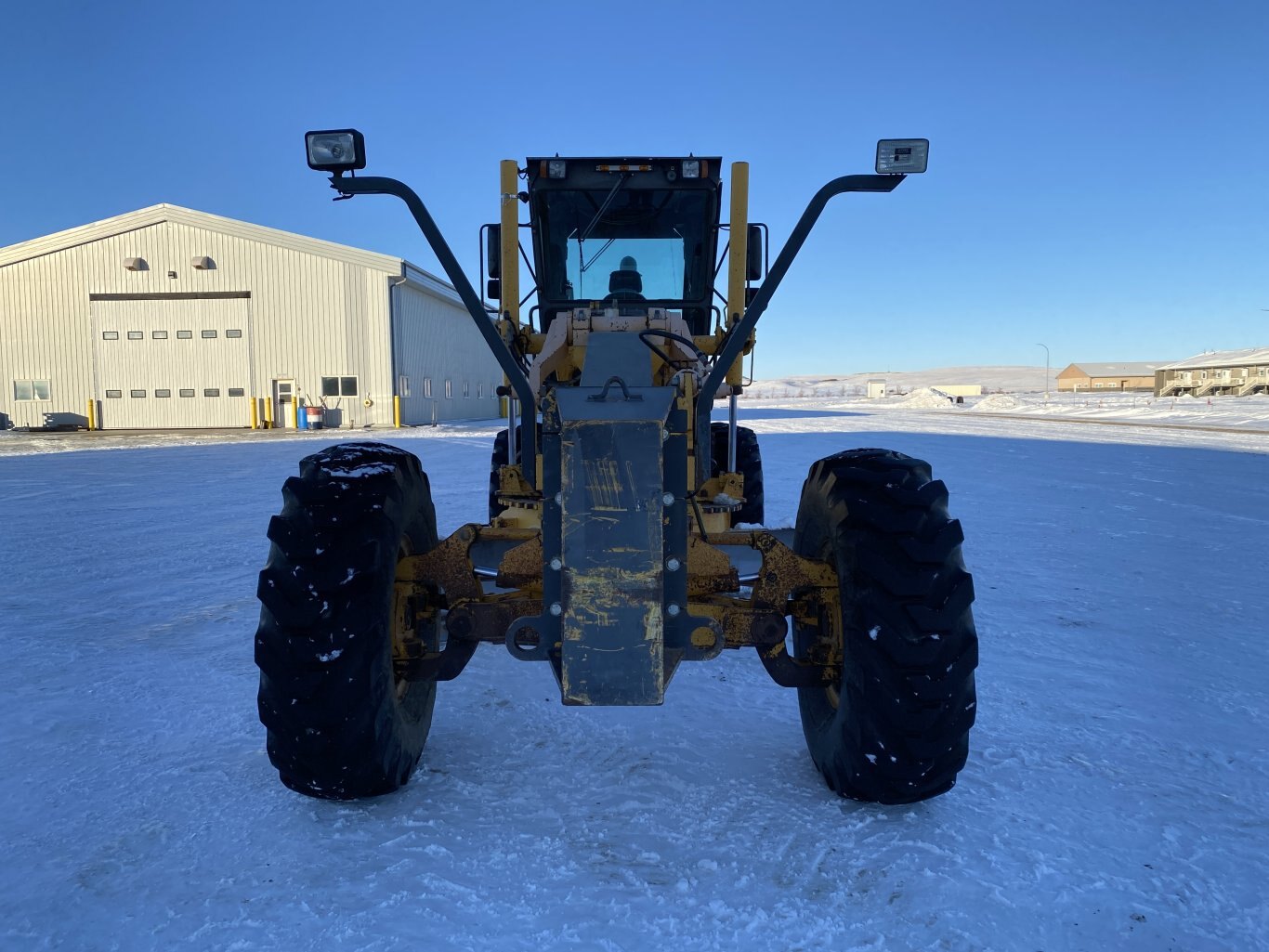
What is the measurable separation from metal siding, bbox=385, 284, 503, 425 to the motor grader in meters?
24.2

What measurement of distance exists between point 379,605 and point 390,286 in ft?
83.8

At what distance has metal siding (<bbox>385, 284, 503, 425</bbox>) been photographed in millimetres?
26922

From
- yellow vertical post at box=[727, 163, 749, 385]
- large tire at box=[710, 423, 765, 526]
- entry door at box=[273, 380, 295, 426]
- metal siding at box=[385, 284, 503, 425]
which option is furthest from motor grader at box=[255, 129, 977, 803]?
entry door at box=[273, 380, 295, 426]

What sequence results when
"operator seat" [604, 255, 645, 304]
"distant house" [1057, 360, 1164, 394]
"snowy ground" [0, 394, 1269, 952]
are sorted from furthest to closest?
1. "distant house" [1057, 360, 1164, 394]
2. "operator seat" [604, 255, 645, 304]
3. "snowy ground" [0, 394, 1269, 952]

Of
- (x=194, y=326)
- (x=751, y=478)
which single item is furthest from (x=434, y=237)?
(x=194, y=326)

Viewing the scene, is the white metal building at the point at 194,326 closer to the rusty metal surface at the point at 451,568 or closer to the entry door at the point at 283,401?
the entry door at the point at 283,401

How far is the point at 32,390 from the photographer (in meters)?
26.5

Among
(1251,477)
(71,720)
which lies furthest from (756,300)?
(1251,477)

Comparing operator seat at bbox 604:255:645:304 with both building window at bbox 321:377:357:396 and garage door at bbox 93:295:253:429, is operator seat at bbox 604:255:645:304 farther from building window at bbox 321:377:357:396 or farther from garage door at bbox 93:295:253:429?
garage door at bbox 93:295:253:429

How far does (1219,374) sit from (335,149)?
3089 inches

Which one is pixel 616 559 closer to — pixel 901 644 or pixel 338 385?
pixel 901 644

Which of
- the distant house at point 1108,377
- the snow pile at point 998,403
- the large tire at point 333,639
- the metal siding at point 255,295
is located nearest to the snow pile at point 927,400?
the snow pile at point 998,403

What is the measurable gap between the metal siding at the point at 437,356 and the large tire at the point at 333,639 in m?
24.4

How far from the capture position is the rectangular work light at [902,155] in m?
2.47
